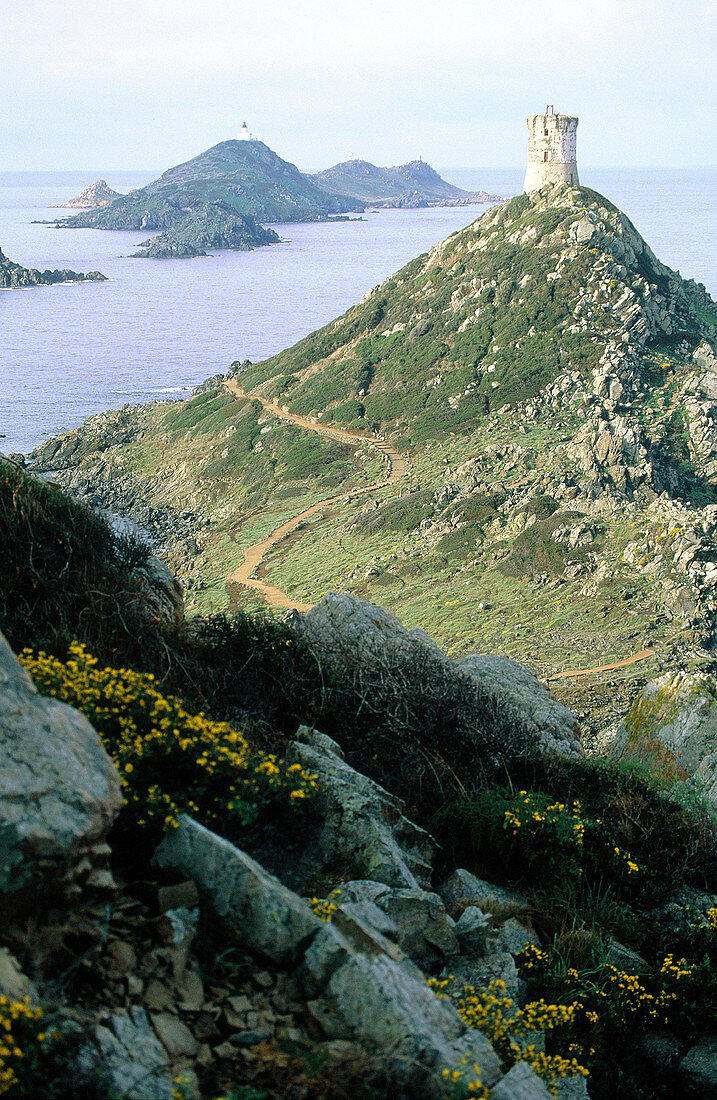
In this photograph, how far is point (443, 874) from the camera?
8.11m

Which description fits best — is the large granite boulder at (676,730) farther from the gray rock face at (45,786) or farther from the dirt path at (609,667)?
the dirt path at (609,667)

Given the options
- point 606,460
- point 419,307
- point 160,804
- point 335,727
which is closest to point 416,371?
point 419,307

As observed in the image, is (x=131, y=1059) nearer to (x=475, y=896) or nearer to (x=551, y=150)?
(x=475, y=896)

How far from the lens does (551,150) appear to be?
56.5 m

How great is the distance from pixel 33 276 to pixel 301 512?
128 meters

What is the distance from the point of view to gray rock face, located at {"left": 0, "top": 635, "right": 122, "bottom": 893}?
4363 mm

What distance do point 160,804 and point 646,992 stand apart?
4751 mm

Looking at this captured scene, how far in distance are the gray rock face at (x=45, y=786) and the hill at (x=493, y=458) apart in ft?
60.4

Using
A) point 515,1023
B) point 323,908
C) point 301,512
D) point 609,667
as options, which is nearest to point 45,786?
point 323,908

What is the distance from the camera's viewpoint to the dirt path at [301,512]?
34.1 metres

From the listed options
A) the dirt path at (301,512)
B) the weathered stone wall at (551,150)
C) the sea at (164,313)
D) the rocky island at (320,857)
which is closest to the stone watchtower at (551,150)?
the weathered stone wall at (551,150)

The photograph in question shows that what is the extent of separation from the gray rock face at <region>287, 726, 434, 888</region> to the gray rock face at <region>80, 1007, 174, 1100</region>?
2.70 meters

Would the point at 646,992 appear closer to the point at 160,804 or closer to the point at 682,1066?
the point at 682,1066

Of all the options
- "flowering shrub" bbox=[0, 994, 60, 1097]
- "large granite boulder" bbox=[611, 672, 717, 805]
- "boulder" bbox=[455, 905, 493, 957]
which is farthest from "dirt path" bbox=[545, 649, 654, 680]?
"flowering shrub" bbox=[0, 994, 60, 1097]
